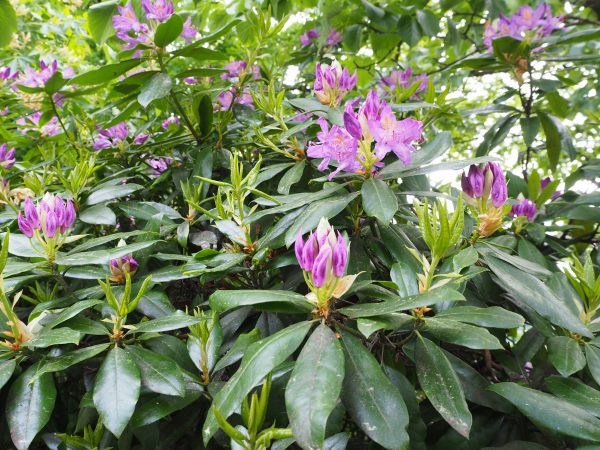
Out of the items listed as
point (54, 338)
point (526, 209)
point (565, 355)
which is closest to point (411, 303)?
point (565, 355)

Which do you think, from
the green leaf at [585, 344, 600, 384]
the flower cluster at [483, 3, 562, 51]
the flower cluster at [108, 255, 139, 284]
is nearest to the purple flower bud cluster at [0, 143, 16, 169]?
the flower cluster at [108, 255, 139, 284]

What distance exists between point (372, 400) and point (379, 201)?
1.15ft

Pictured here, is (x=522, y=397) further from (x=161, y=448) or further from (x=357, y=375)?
(x=161, y=448)

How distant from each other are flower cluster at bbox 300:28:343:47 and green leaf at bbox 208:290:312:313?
212 cm

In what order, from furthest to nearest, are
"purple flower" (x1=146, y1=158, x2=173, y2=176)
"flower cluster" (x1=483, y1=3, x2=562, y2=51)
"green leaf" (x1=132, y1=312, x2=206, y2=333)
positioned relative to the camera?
"flower cluster" (x1=483, y1=3, x2=562, y2=51) < "purple flower" (x1=146, y1=158, x2=173, y2=176) < "green leaf" (x1=132, y1=312, x2=206, y2=333)

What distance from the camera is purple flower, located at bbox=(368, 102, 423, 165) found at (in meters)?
0.92

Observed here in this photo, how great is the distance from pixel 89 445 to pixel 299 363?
0.40 meters

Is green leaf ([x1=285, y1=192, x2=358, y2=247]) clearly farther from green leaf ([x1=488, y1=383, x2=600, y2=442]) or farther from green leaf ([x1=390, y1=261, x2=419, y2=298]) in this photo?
green leaf ([x1=488, y1=383, x2=600, y2=442])

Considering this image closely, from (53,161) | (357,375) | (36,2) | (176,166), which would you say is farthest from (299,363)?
(36,2)

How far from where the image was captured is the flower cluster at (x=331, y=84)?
121cm

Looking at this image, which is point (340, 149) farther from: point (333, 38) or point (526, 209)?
point (333, 38)

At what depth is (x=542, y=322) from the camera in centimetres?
92

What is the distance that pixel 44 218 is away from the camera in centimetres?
89

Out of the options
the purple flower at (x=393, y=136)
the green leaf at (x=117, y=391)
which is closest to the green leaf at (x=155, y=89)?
the purple flower at (x=393, y=136)
